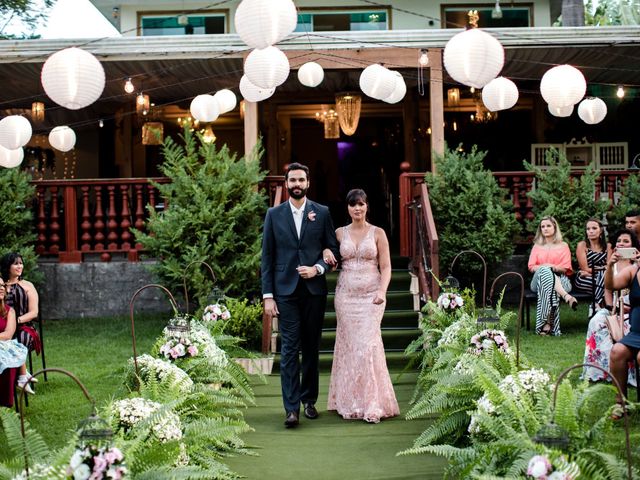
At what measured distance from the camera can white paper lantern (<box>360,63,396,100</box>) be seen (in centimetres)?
1127

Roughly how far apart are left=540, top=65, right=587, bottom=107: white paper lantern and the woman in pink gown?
12.6 feet

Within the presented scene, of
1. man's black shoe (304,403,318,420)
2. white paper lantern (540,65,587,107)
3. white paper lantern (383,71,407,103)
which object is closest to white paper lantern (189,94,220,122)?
white paper lantern (383,71,407,103)

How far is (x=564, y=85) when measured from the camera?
10.1 metres

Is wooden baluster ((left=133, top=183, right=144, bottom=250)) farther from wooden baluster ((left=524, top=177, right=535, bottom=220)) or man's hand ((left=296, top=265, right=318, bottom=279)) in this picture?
man's hand ((left=296, top=265, right=318, bottom=279))

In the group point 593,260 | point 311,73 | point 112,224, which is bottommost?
point 593,260

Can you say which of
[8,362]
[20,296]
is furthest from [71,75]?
[8,362]

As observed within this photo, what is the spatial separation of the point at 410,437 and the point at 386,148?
13.9 meters

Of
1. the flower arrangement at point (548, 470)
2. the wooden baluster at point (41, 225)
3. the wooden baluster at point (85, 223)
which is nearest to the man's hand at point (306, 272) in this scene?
the flower arrangement at point (548, 470)

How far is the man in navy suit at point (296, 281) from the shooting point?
22.8 ft

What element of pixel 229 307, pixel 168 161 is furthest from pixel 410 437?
pixel 168 161

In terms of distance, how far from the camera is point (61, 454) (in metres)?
3.84

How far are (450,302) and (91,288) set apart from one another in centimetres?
638

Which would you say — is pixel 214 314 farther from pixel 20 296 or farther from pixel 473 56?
pixel 473 56

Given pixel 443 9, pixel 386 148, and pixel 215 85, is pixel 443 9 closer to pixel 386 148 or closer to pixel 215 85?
pixel 386 148
